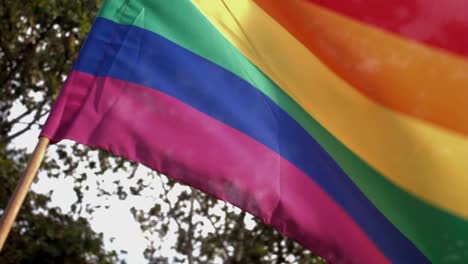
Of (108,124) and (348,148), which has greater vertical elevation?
(348,148)

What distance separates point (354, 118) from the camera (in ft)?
13.5

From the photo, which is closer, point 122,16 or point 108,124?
point 108,124

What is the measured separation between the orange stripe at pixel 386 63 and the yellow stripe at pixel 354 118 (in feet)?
0.12

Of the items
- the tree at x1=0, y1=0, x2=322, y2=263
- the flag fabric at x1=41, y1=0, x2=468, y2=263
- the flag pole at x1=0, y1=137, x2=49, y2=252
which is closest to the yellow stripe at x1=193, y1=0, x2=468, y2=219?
the flag fabric at x1=41, y1=0, x2=468, y2=263

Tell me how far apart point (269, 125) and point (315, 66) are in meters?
0.37

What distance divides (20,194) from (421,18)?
2005 mm

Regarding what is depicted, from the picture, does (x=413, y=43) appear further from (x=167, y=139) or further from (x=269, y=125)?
(x=167, y=139)

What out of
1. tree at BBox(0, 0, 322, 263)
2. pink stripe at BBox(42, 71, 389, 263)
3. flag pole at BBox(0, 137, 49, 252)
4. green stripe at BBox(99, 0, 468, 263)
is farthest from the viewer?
tree at BBox(0, 0, 322, 263)

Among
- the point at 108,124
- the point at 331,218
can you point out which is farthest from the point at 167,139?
the point at 331,218

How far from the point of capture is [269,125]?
404cm

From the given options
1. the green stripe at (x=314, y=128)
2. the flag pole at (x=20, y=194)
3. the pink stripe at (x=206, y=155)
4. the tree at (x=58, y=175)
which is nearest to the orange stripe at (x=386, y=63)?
the green stripe at (x=314, y=128)

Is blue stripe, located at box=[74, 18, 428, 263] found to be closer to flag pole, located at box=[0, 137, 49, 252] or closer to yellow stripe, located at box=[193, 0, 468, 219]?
yellow stripe, located at box=[193, 0, 468, 219]

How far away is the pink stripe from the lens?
373 centimetres

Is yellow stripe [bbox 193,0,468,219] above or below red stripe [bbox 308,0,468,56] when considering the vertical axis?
below
